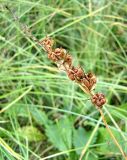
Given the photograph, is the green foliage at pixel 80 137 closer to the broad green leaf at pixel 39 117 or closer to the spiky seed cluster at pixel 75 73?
the broad green leaf at pixel 39 117

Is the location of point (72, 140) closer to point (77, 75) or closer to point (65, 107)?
point (65, 107)

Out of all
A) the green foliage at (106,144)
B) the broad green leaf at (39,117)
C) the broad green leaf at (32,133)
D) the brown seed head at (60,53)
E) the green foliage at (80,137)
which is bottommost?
the green foliage at (106,144)

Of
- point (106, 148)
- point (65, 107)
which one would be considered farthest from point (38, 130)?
point (106, 148)

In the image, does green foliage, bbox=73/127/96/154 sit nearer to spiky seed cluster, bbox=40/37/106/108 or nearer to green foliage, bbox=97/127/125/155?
green foliage, bbox=97/127/125/155

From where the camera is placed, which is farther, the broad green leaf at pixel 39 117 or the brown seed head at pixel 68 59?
the broad green leaf at pixel 39 117

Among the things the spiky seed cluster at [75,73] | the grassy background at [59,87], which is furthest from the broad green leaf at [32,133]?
the spiky seed cluster at [75,73]

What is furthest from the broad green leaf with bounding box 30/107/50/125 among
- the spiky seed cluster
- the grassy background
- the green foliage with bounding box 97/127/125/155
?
the spiky seed cluster

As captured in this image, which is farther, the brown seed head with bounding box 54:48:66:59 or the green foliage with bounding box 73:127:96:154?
the green foliage with bounding box 73:127:96:154

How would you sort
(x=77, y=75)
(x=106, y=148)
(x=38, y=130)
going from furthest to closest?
(x=38, y=130)
(x=106, y=148)
(x=77, y=75)
